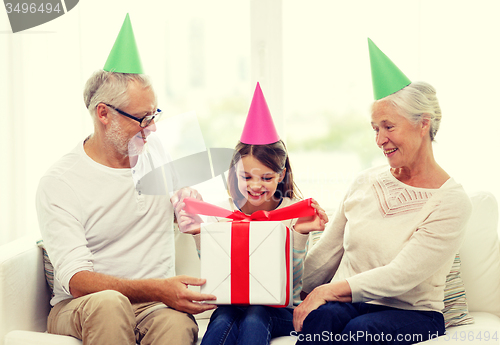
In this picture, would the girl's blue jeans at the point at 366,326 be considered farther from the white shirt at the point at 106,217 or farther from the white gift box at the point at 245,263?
the white shirt at the point at 106,217

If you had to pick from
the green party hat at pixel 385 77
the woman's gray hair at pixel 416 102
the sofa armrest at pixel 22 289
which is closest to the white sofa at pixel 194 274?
the sofa armrest at pixel 22 289

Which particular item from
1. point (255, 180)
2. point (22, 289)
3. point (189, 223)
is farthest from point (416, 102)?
point (22, 289)

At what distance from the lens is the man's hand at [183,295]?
128cm

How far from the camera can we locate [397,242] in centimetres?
136

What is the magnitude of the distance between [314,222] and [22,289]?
997 mm

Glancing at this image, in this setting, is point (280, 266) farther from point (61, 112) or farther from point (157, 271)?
A: point (61, 112)

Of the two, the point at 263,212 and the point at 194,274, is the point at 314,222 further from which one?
the point at 194,274

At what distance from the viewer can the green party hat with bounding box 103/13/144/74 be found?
1479 mm

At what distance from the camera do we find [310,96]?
7.29 ft

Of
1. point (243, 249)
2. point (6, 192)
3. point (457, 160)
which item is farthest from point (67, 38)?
point (457, 160)

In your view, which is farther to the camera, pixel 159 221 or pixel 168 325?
pixel 159 221

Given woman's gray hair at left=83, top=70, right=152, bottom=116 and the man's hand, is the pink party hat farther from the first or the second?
the man's hand

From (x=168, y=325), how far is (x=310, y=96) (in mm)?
1343

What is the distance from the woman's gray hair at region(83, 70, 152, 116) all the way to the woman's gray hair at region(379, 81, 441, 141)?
0.79 m
